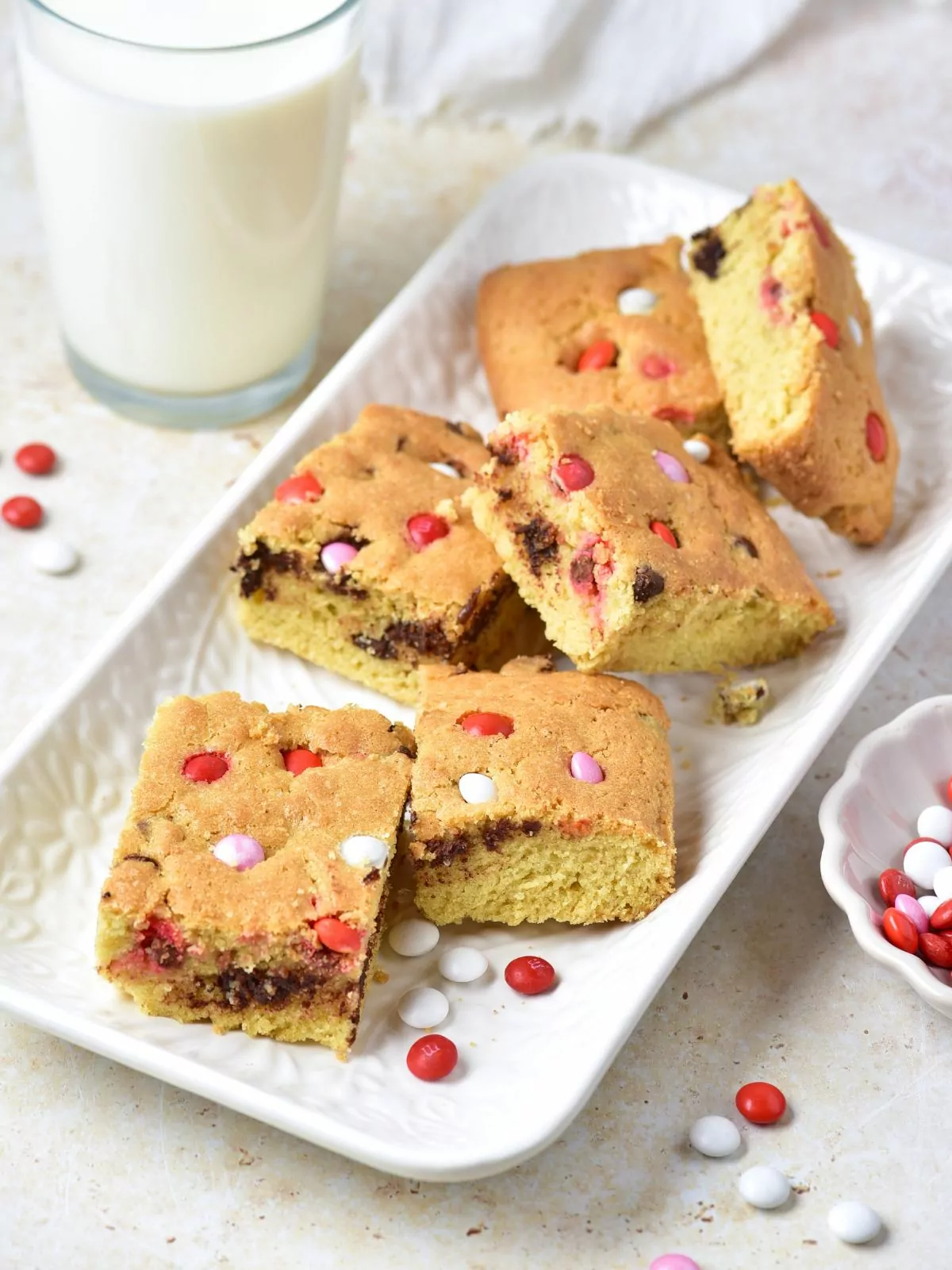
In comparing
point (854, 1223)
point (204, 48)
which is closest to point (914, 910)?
point (854, 1223)

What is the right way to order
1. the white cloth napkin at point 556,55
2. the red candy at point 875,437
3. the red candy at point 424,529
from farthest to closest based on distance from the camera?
1. the white cloth napkin at point 556,55
2. the red candy at point 875,437
3. the red candy at point 424,529

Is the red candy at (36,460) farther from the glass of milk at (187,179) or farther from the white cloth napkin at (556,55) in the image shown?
the white cloth napkin at (556,55)

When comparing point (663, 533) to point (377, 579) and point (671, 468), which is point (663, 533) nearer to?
point (671, 468)

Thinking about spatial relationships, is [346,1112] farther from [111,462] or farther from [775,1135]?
[111,462]

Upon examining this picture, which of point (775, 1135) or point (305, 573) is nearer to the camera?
point (775, 1135)

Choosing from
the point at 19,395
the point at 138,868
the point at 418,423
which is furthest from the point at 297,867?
the point at 19,395

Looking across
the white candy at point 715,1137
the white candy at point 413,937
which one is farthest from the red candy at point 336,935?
the white candy at point 715,1137

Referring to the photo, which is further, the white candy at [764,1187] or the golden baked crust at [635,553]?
the golden baked crust at [635,553]
